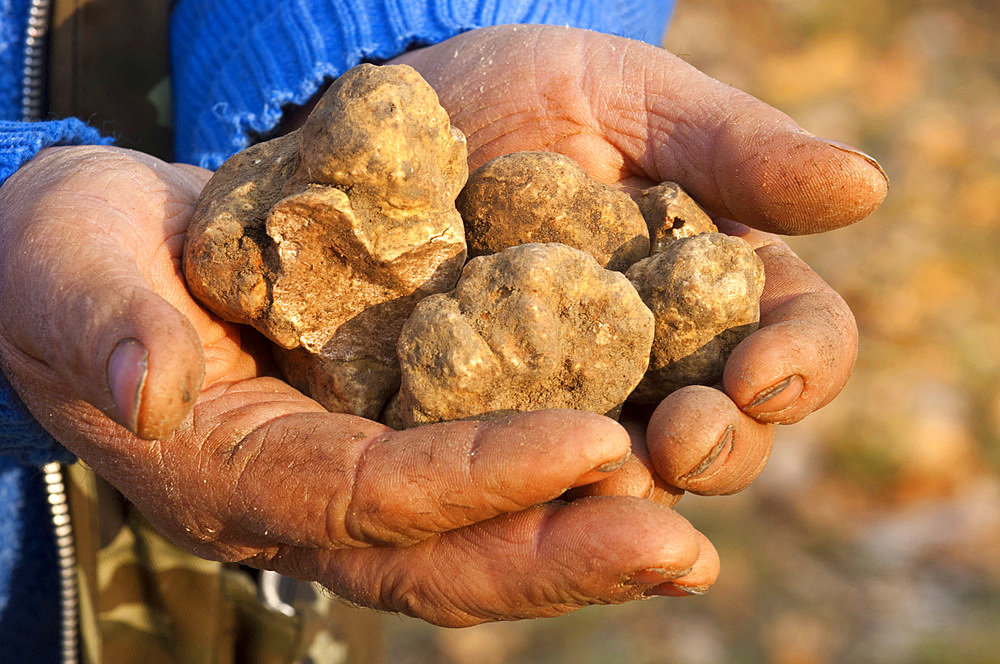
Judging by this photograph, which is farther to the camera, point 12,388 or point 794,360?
point 12,388

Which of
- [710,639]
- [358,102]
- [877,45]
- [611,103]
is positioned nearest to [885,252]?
[877,45]

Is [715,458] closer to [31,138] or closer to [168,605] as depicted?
[31,138]

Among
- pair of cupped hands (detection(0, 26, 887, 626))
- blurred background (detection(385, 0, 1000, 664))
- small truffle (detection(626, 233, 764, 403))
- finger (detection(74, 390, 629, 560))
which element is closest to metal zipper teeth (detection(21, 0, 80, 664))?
pair of cupped hands (detection(0, 26, 887, 626))

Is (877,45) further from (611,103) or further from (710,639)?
(611,103)

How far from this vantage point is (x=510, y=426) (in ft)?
5.37

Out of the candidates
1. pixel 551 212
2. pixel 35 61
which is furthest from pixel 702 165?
pixel 35 61

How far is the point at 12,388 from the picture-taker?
1.99m

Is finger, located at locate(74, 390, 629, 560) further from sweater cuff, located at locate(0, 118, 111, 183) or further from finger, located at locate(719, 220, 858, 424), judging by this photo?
sweater cuff, located at locate(0, 118, 111, 183)

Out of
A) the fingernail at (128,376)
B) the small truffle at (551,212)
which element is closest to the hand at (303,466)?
the fingernail at (128,376)

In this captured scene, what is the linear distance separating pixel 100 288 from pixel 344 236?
59 cm

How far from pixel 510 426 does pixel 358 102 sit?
0.81 m

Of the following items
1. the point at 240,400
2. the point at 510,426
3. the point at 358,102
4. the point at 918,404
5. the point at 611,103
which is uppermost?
the point at 358,102

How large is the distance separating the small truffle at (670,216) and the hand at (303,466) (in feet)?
2.73

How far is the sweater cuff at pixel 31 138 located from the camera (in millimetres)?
2113
